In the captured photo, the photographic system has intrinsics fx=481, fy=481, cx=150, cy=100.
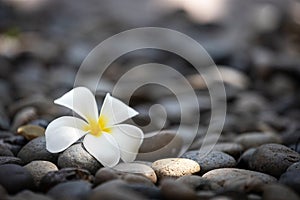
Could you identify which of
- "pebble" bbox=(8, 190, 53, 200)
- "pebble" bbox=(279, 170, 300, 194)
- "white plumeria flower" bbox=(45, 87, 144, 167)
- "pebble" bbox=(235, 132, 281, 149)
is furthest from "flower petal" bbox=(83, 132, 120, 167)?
"pebble" bbox=(235, 132, 281, 149)

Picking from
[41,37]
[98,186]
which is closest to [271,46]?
[41,37]

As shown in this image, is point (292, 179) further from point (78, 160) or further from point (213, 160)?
point (78, 160)

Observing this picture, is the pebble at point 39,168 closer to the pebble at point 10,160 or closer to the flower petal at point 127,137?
the pebble at point 10,160

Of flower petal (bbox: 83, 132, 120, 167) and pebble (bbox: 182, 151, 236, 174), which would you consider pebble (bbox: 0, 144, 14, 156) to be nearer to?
flower petal (bbox: 83, 132, 120, 167)

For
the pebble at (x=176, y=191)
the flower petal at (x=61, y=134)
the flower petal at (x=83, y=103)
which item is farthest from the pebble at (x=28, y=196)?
the flower petal at (x=83, y=103)

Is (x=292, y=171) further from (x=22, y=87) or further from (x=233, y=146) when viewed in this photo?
(x=22, y=87)

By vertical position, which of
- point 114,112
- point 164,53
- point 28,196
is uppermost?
point 164,53

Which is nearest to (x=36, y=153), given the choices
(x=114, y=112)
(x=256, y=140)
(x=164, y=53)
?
(x=114, y=112)
